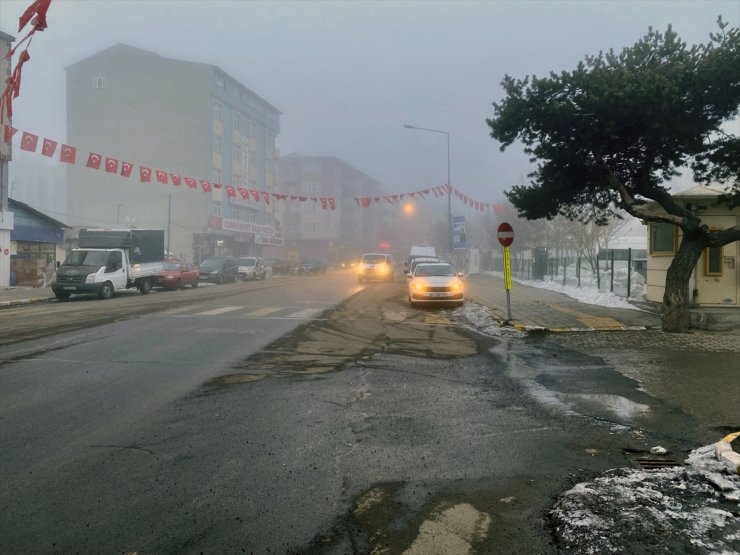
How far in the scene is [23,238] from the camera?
3222cm

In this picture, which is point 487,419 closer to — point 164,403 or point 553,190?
point 164,403

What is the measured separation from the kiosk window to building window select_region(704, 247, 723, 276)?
87 centimetres

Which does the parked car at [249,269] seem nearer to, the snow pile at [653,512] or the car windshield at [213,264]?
the car windshield at [213,264]

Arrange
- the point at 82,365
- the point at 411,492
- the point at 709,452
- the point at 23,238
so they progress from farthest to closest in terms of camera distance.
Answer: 1. the point at 23,238
2. the point at 82,365
3. the point at 709,452
4. the point at 411,492

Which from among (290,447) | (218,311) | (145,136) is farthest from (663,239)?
(145,136)

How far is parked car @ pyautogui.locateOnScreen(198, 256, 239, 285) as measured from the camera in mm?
35500

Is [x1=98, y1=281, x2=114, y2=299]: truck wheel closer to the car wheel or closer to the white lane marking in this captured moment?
the car wheel

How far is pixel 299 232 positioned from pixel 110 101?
40302 millimetres

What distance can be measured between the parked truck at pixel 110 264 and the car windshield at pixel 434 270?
12271mm

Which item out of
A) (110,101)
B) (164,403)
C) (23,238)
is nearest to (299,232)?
(110,101)

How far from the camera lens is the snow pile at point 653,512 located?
3381mm

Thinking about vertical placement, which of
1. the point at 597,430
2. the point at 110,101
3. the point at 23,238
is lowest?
the point at 597,430

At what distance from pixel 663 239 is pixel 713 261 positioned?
59.7 inches

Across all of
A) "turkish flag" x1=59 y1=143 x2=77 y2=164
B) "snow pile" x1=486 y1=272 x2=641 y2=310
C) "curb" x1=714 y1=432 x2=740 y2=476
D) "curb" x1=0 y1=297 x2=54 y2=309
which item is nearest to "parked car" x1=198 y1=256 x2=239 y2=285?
"turkish flag" x1=59 y1=143 x2=77 y2=164
